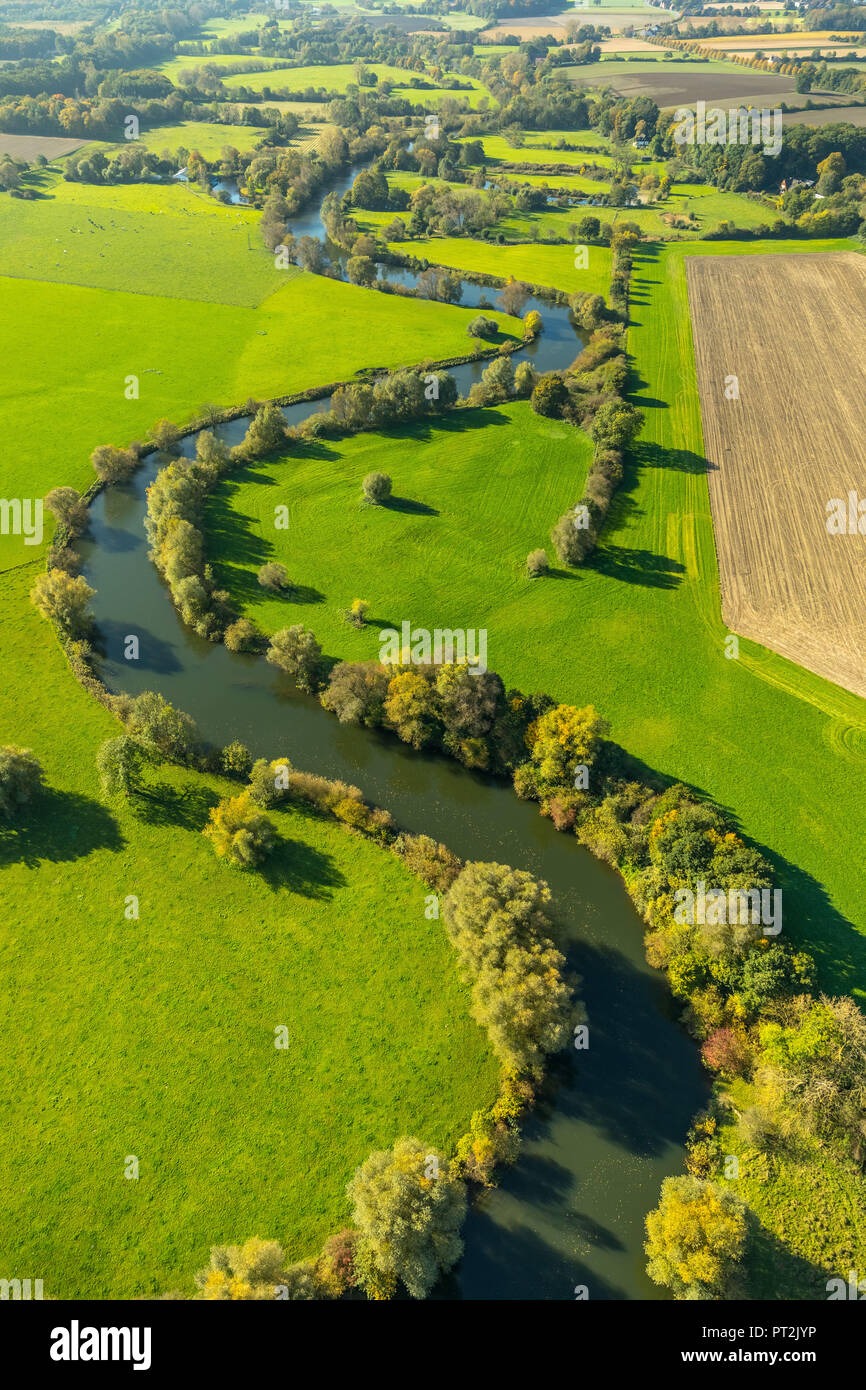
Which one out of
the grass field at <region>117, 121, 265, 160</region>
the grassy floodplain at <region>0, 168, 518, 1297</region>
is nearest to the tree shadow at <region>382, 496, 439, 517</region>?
the grassy floodplain at <region>0, 168, 518, 1297</region>

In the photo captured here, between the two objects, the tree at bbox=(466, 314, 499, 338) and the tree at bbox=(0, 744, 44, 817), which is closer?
the tree at bbox=(0, 744, 44, 817)

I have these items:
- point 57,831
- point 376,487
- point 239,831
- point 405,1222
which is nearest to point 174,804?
point 239,831

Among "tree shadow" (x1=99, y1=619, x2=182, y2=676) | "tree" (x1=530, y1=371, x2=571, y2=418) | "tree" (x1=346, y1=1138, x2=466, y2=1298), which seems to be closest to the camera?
"tree" (x1=346, y1=1138, x2=466, y2=1298)

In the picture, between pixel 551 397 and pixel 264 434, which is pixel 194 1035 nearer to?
pixel 264 434

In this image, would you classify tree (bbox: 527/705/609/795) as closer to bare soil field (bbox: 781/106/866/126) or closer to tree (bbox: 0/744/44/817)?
tree (bbox: 0/744/44/817)

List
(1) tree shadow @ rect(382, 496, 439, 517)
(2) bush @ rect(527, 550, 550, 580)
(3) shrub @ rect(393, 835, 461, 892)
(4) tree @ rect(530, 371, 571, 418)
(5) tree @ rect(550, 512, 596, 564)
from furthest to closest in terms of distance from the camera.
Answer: (4) tree @ rect(530, 371, 571, 418) → (1) tree shadow @ rect(382, 496, 439, 517) → (5) tree @ rect(550, 512, 596, 564) → (2) bush @ rect(527, 550, 550, 580) → (3) shrub @ rect(393, 835, 461, 892)

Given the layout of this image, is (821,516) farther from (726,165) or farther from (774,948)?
(726,165)

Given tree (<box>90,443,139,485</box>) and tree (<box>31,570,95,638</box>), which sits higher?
tree (<box>90,443,139,485</box>)
